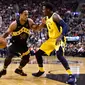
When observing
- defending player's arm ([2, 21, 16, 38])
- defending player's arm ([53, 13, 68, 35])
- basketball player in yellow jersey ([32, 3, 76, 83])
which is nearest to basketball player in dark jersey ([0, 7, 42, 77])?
defending player's arm ([2, 21, 16, 38])

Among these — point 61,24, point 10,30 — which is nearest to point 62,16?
point 10,30

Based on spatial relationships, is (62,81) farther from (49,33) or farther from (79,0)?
(79,0)

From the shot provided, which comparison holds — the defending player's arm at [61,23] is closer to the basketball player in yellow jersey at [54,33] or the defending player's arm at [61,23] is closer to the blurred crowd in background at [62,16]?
the basketball player in yellow jersey at [54,33]

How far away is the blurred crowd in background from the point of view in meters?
17.3

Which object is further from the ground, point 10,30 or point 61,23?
point 61,23

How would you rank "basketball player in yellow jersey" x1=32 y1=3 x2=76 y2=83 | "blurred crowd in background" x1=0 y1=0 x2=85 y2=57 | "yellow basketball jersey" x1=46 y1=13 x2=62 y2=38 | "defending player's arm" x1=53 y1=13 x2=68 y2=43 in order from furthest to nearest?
1. "blurred crowd in background" x1=0 y1=0 x2=85 y2=57
2. "yellow basketball jersey" x1=46 y1=13 x2=62 y2=38
3. "basketball player in yellow jersey" x1=32 y1=3 x2=76 y2=83
4. "defending player's arm" x1=53 y1=13 x2=68 y2=43

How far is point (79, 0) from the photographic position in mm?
26516

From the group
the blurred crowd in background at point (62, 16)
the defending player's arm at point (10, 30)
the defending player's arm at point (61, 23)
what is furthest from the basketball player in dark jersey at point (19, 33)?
the blurred crowd in background at point (62, 16)

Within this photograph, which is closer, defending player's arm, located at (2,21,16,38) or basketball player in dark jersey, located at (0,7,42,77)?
defending player's arm, located at (2,21,16,38)

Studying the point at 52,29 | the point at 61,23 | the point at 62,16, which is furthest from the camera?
the point at 62,16

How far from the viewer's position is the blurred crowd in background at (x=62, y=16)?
17.3 metres

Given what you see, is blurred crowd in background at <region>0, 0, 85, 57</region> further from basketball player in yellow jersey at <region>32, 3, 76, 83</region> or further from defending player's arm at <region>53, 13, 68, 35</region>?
defending player's arm at <region>53, 13, 68, 35</region>

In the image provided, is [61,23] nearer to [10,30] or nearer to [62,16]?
[10,30]

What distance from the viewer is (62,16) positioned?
23031 mm
